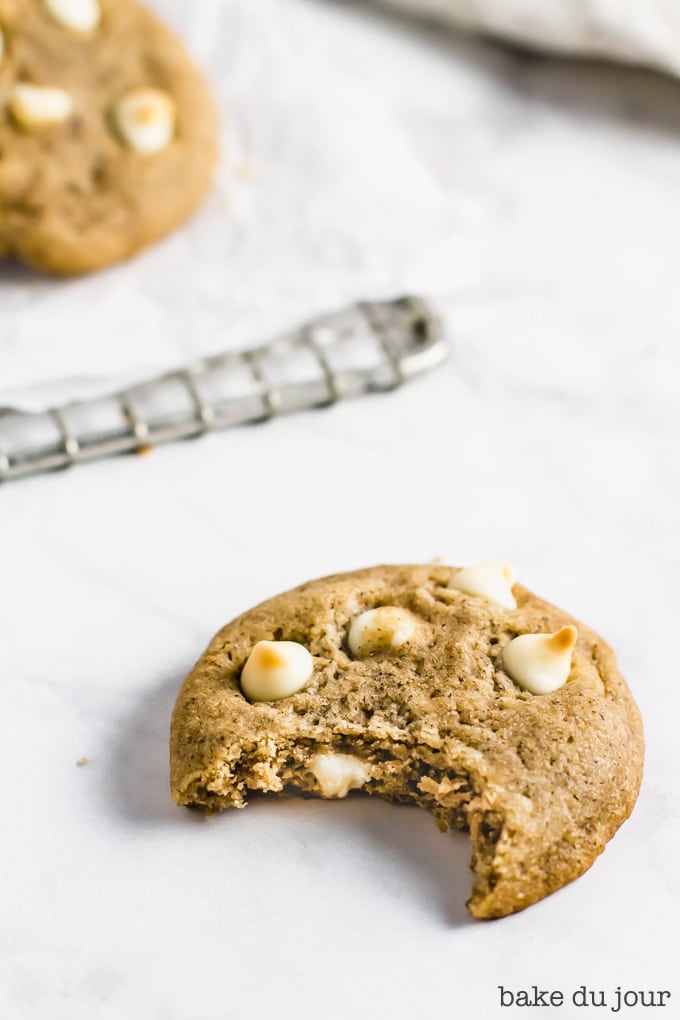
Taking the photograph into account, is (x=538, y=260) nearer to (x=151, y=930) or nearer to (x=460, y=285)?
(x=460, y=285)

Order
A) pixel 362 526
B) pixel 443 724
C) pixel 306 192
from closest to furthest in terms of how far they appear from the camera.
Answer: pixel 443 724
pixel 362 526
pixel 306 192

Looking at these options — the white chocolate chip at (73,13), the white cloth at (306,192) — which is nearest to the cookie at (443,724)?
the white cloth at (306,192)

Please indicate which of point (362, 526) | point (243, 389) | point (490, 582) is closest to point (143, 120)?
point (243, 389)

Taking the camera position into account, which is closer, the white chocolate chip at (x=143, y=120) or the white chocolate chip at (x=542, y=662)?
the white chocolate chip at (x=542, y=662)

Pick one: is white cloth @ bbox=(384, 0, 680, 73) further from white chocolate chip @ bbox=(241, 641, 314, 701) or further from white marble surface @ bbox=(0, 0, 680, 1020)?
white chocolate chip @ bbox=(241, 641, 314, 701)

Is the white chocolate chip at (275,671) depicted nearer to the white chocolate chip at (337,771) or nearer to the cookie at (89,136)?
the white chocolate chip at (337,771)

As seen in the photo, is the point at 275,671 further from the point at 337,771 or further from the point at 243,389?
the point at 243,389

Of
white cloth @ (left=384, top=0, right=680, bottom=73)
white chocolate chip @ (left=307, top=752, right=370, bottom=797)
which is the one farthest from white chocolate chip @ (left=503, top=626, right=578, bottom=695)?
white cloth @ (left=384, top=0, right=680, bottom=73)
